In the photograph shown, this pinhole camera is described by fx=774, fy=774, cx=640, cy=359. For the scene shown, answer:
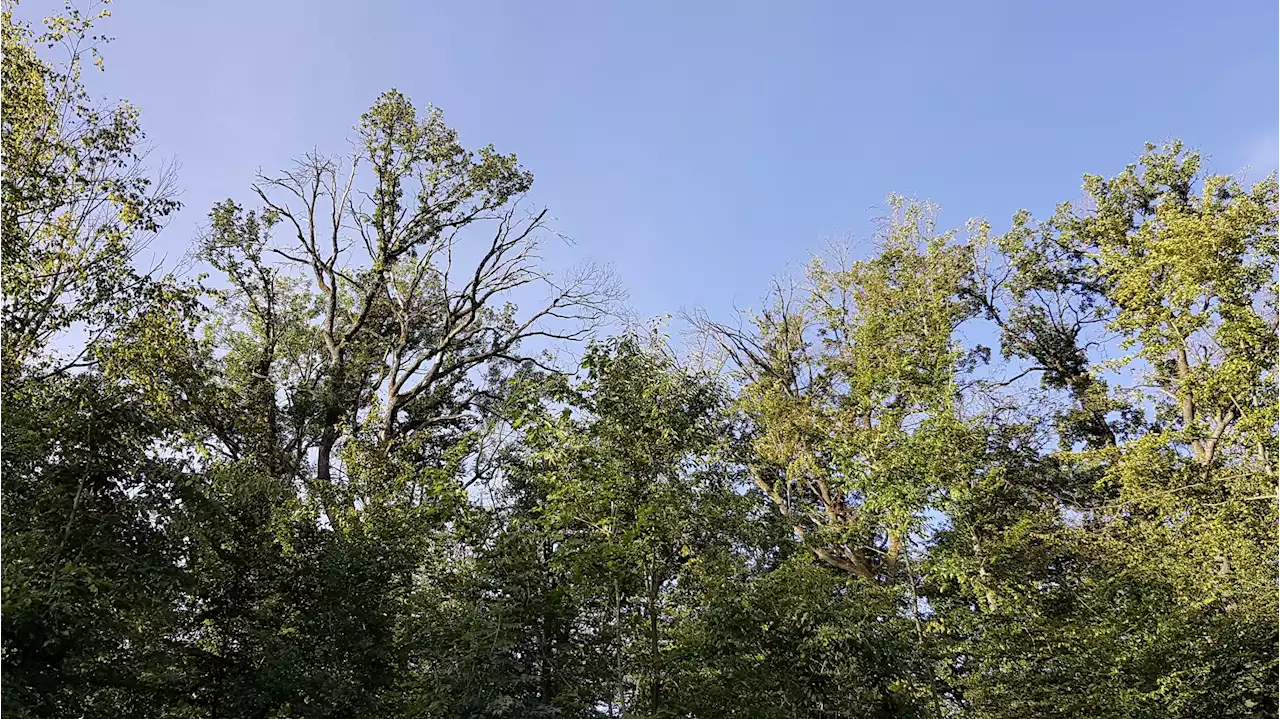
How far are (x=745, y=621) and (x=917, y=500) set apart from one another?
9.09 feet

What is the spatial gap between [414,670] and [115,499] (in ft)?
10.5

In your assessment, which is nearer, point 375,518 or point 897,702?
point 897,702

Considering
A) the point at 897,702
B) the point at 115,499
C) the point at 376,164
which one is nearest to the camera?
the point at 115,499

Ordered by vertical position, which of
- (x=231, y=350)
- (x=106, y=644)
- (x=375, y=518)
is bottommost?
(x=106, y=644)

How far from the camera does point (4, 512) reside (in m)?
5.31

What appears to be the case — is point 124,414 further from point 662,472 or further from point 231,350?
point 231,350

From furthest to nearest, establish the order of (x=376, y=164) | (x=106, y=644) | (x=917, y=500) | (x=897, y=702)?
(x=376, y=164)
(x=917, y=500)
(x=897, y=702)
(x=106, y=644)

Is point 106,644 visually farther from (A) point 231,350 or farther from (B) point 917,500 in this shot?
(A) point 231,350

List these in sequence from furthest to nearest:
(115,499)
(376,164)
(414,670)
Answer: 1. (376,164)
2. (414,670)
3. (115,499)

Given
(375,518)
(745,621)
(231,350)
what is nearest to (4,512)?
(375,518)

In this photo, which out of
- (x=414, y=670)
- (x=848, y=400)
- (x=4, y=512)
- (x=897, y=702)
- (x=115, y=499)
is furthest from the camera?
(x=848, y=400)

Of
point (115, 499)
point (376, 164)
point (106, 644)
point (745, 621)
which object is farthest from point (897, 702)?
point (376, 164)

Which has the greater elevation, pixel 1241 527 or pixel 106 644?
pixel 1241 527

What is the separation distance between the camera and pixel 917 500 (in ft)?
28.0
